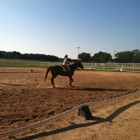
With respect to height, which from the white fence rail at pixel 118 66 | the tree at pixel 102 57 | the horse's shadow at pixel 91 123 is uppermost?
the tree at pixel 102 57

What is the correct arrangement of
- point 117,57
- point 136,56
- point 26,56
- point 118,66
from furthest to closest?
point 26,56
point 117,57
point 136,56
point 118,66

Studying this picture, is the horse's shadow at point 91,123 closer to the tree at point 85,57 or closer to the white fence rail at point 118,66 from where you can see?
the white fence rail at point 118,66

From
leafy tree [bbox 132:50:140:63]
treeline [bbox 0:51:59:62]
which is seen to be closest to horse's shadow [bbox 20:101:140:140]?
leafy tree [bbox 132:50:140:63]

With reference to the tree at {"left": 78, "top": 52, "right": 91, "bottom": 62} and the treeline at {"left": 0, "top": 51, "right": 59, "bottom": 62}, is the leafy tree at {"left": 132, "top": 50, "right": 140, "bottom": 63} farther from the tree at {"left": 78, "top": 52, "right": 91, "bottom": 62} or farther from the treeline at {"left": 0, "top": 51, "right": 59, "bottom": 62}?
the treeline at {"left": 0, "top": 51, "right": 59, "bottom": 62}

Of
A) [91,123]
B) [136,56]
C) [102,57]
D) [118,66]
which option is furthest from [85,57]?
[91,123]

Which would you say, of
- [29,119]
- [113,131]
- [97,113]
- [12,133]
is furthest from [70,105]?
[12,133]

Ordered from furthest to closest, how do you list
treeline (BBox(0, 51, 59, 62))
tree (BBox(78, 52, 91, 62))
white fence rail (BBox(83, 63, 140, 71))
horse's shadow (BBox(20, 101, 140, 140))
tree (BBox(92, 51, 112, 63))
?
treeline (BBox(0, 51, 59, 62)), tree (BBox(78, 52, 91, 62)), tree (BBox(92, 51, 112, 63)), white fence rail (BBox(83, 63, 140, 71)), horse's shadow (BBox(20, 101, 140, 140))

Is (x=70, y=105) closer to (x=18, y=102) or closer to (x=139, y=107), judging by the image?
(x=18, y=102)

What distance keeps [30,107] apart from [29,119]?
1.26 metres

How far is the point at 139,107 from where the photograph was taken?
280 inches

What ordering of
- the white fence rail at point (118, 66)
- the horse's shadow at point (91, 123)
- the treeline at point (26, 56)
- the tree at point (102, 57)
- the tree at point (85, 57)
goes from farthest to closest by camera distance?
the treeline at point (26, 56) → the tree at point (85, 57) → the tree at point (102, 57) → the white fence rail at point (118, 66) → the horse's shadow at point (91, 123)

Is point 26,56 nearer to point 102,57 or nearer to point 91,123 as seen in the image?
point 102,57

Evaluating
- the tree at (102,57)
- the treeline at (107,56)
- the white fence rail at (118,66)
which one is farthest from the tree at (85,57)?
the white fence rail at (118,66)

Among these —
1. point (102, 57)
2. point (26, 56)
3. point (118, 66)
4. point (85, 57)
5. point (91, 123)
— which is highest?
point (26, 56)
